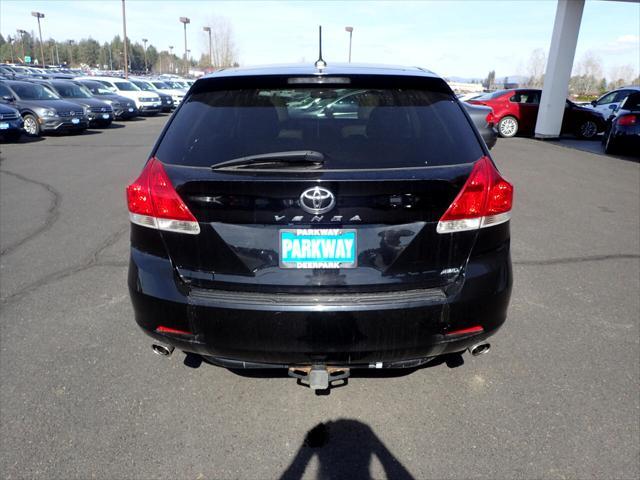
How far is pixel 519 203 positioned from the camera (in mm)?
7695

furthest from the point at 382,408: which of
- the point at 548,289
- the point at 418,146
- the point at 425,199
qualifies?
the point at 548,289

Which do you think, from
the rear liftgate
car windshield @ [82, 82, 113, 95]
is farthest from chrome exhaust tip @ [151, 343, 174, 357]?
car windshield @ [82, 82, 113, 95]

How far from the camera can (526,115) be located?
1858 cm

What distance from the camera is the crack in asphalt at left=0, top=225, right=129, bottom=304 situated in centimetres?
419

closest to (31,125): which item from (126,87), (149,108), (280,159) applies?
(149,108)

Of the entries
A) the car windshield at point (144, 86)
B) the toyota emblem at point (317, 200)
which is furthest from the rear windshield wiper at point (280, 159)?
the car windshield at point (144, 86)

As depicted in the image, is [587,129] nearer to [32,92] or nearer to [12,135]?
[12,135]

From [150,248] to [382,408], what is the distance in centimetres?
152

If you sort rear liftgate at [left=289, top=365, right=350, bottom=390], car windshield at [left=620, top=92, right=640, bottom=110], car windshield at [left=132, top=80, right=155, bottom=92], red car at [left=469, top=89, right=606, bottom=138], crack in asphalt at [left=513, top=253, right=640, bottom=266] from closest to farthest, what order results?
rear liftgate at [left=289, top=365, right=350, bottom=390] → crack in asphalt at [left=513, top=253, right=640, bottom=266] → car windshield at [left=620, top=92, right=640, bottom=110] → red car at [left=469, top=89, right=606, bottom=138] → car windshield at [left=132, top=80, right=155, bottom=92]

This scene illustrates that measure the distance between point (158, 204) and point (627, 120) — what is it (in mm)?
13782

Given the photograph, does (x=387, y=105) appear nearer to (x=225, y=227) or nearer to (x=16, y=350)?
(x=225, y=227)

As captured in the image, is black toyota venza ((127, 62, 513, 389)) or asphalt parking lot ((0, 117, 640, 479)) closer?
black toyota venza ((127, 62, 513, 389))

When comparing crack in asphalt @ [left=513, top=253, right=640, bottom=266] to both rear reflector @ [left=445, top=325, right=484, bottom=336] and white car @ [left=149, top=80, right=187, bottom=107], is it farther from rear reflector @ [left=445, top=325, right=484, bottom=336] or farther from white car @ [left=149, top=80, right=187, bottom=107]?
white car @ [left=149, top=80, right=187, bottom=107]

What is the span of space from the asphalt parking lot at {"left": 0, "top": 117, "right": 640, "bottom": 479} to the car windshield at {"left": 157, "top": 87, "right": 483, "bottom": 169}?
4.30 feet
